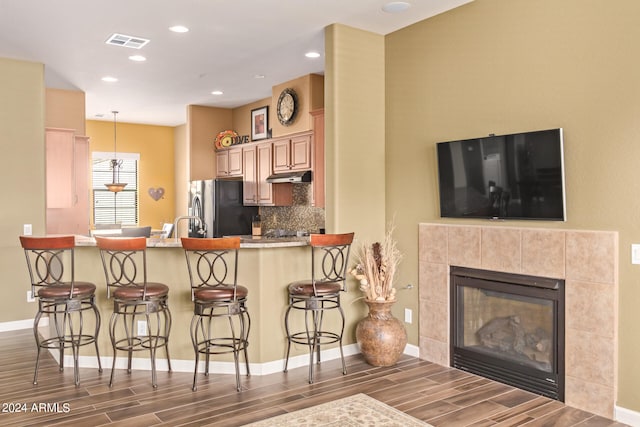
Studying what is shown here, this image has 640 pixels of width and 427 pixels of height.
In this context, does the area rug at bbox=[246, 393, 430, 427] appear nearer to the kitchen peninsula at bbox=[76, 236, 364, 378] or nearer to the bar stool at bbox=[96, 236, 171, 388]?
the kitchen peninsula at bbox=[76, 236, 364, 378]

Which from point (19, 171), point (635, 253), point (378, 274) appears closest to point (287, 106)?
point (378, 274)

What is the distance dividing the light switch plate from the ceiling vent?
4343mm

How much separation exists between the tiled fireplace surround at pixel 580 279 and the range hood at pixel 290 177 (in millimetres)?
2529

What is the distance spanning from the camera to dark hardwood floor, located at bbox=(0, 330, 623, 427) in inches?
128

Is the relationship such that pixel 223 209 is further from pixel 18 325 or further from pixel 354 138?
pixel 354 138

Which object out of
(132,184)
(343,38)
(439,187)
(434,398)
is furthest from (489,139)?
(132,184)

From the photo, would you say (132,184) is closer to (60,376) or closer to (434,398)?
(60,376)

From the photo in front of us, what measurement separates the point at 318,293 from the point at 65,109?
486 centimetres

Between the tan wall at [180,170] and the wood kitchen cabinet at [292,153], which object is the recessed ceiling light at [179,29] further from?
the tan wall at [180,170]

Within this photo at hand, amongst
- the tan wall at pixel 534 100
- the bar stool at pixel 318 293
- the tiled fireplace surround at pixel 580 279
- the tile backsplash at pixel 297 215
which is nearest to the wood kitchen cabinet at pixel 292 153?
the tile backsplash at pixel 297 215

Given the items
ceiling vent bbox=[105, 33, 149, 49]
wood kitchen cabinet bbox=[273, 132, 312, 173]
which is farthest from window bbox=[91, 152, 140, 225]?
ceiling vent bbox=[105, 33, 149, 49]

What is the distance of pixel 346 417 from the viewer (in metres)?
3.25

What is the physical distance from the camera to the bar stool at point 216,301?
3.69m

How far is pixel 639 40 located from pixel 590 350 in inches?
76.3
